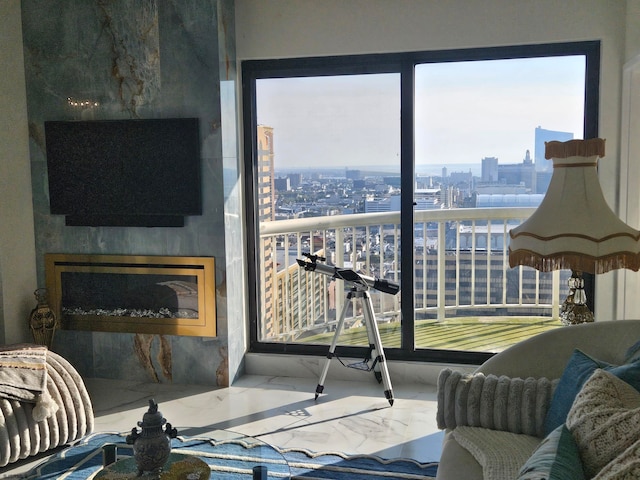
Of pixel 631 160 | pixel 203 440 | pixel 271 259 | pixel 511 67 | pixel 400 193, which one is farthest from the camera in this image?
pixel 271 259

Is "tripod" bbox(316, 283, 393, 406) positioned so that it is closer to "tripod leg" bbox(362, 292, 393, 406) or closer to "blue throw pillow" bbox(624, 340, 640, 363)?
"tripod leg" bbox(362, 292, 393, 406)

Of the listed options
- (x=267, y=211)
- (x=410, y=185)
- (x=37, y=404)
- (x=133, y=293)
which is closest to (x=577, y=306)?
(x=410, y=185)

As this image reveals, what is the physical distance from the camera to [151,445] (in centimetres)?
208

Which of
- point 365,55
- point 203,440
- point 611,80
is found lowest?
point 203,440

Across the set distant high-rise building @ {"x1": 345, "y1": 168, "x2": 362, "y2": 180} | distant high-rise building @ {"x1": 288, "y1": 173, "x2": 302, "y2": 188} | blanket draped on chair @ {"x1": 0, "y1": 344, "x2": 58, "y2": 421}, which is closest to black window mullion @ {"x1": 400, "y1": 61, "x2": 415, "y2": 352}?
distant high-rise building @ {"x1": 345, "y1": 168, "x2": 362, "y2": 180}

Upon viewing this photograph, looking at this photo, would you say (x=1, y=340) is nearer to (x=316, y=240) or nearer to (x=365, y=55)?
(x=316, y=240)

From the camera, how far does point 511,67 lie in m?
3.89

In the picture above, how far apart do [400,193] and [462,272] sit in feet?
2.16

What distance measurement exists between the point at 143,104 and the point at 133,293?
4.15 ft

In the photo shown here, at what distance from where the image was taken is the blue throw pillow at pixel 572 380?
72.9 inches

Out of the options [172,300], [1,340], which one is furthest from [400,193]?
[1,340]

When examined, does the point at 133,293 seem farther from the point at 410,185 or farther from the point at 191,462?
the point at 191,462

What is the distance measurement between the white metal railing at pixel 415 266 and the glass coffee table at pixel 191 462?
1.91 m

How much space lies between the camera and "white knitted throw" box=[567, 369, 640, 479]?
60.0 inches
